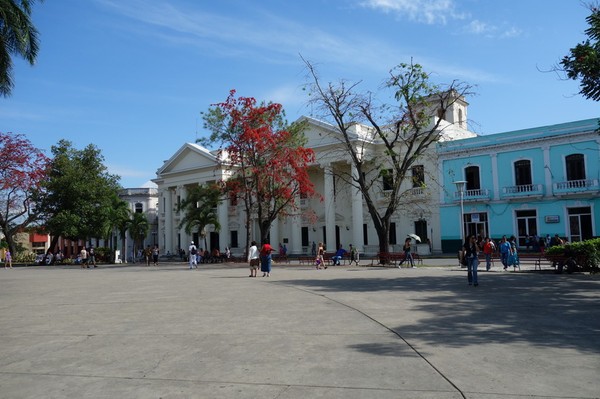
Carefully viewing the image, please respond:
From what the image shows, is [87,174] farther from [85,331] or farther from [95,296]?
[85,331]

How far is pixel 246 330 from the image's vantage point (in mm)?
7508

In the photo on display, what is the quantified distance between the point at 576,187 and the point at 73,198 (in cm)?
3859

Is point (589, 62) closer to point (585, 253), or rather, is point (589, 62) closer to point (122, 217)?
point (585, 253)

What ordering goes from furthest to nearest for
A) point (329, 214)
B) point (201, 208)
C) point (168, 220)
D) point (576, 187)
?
1. point (168, 220)
2. point (329, 214)
3. point (201, 208)
4. point (576, 187)

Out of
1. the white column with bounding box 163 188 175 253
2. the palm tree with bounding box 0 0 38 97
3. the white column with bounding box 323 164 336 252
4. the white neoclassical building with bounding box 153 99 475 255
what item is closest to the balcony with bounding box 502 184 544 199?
the white neoclassical building with bounding box 153 99 475 255

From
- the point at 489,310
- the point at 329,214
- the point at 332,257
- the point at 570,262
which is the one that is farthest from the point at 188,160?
the point at 489,310

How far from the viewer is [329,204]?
41938 mm

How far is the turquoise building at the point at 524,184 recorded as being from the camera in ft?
102

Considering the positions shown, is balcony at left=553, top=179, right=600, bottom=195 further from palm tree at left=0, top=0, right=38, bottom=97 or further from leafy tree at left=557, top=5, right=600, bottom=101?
palm tree at left=0, top=0, right=38, bottom=97

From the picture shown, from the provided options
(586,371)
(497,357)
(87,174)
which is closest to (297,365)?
(497,357)

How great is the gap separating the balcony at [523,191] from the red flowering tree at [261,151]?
1362 cm

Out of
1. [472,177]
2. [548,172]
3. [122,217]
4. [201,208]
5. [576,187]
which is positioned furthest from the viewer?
[122,217]

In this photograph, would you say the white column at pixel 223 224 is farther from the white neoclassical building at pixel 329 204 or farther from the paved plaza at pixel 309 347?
the paved plaza at pixel 309 347

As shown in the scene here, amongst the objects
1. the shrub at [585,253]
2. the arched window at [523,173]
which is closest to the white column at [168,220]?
the arched window at [523,173]
